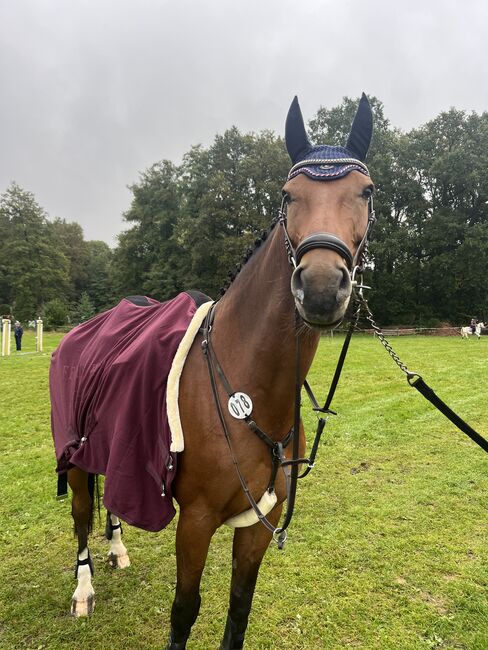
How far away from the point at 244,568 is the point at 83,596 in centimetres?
173

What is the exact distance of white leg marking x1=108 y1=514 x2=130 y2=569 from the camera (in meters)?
3.76

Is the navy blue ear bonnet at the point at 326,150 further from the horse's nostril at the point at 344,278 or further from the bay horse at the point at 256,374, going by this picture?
the horse's nostril at the point at 344,278

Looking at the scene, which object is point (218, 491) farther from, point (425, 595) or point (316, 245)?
point (425, 595)

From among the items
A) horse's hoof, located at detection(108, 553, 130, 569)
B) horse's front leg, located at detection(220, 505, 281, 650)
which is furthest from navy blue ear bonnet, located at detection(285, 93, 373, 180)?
horse's hoof, located at detection(108, 553, 130, 569)

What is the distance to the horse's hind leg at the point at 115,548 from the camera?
148 inches

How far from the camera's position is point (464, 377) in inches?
475

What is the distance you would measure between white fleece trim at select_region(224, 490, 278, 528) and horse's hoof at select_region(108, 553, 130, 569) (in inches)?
85.9

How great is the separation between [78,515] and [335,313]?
10.3ft

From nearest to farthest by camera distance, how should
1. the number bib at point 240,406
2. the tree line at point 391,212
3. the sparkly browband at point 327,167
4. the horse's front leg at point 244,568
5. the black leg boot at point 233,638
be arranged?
1. the sparkly browband at point 327,167
2. the number bib at point 240,406
3. the horse's front leg at point 244,568
4. the black leg boot at point 233,638
5. the tree line at point 391,212

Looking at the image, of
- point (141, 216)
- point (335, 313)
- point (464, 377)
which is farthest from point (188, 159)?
point (335, 313)

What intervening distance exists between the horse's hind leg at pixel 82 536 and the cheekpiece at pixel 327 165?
292 cm

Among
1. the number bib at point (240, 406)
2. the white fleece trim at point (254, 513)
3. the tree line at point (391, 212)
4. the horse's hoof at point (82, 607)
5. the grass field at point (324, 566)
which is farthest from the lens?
the tree line at point (391, 212)

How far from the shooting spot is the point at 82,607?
3.19 metres

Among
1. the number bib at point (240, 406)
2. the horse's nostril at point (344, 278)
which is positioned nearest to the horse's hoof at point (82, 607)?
the number bib at point (240, 406)
